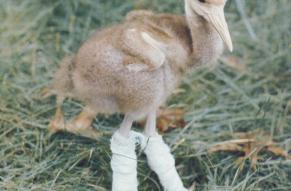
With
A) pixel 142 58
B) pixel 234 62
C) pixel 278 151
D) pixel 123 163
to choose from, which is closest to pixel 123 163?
pixel 123 163

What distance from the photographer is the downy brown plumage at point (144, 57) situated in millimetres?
1812

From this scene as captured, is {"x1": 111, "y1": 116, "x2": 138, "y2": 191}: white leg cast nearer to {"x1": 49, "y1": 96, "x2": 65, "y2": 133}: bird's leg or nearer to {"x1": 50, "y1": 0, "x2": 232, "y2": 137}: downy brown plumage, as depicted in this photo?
{"x1": 50, "y1": 0, "x2": 232, "y2": 137}: downy brown plumage

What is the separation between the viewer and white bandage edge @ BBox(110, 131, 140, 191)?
1.99m

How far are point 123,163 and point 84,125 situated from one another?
405mm

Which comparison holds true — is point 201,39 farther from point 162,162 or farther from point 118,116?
point 118,116

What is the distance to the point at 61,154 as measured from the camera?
2279 mm

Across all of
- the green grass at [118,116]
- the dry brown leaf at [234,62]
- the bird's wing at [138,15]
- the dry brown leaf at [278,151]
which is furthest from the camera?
the dry brown leaf at [234,62]

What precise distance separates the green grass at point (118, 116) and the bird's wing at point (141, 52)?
453 mm

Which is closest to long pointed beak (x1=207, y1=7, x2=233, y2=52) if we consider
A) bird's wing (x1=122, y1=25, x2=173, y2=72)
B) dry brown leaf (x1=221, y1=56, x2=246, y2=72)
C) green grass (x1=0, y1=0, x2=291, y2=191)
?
bird's wing (x1=122, y1=25, x2=173, y2=72)

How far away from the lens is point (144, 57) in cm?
179

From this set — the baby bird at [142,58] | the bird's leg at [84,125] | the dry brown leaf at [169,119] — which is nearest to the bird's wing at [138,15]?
the baby bird at [142,58]

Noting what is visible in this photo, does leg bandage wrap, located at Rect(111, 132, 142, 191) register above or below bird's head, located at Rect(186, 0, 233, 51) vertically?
below

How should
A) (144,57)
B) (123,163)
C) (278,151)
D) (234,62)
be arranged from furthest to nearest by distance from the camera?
(234,62)
(278,151)
(123,163)
(144,57)

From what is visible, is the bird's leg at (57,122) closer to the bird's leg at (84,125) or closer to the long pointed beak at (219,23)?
the bird's leg at (84,125)
